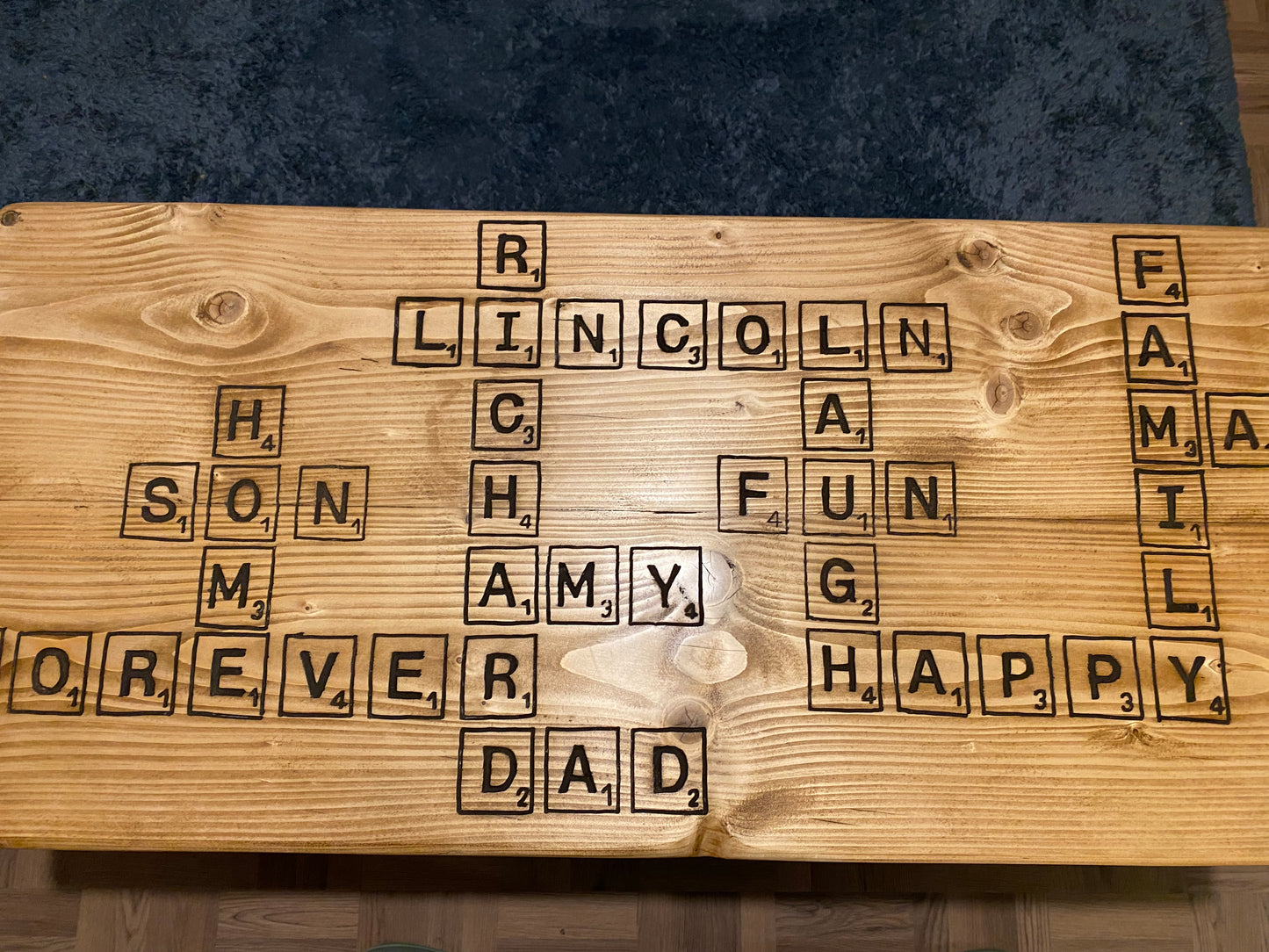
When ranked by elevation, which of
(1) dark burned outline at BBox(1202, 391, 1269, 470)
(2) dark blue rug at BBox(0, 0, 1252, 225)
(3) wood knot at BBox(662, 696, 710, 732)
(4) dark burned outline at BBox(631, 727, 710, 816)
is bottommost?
(4) dark burned outline at BBox(631, 727, 710, 816)

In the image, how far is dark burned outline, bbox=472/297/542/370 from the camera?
0.88 m

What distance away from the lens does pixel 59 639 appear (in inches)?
32.6

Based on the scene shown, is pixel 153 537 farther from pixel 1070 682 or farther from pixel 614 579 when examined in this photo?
pixel 1070 682

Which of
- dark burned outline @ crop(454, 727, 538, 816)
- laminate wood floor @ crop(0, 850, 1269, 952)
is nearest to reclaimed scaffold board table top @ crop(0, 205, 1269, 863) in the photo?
dark burned outline @ crop(454, 727, 538, 816)

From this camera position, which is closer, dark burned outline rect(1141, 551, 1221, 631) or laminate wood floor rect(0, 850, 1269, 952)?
dark burned outline rect(1141, 551, 1221, 631)

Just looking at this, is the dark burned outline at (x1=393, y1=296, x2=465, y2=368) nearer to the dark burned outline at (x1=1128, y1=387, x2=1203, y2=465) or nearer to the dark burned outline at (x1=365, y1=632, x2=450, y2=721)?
the dark burned outline at (x1=365, y1=632, x2=450, y2=721)

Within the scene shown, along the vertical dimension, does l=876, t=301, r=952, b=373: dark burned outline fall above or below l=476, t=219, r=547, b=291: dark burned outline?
below

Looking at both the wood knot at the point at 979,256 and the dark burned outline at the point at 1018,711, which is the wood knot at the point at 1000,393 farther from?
the dark burned outline at the point at 1018,711

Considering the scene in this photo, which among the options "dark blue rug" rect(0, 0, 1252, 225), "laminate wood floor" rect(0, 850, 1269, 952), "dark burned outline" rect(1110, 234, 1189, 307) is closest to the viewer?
"dark burned outline" rect(1110, 234, 1189, 307)

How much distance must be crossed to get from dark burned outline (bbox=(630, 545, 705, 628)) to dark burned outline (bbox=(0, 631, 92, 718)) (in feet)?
1.78

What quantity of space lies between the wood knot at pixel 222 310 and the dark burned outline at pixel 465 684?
0.42 m

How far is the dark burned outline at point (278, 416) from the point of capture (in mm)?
860

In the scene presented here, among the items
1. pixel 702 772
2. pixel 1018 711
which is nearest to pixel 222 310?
pixel 702 772

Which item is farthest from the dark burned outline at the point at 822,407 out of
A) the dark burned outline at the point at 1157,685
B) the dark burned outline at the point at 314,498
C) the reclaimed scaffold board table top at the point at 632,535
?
the dark burned outline at the point at 314,498
